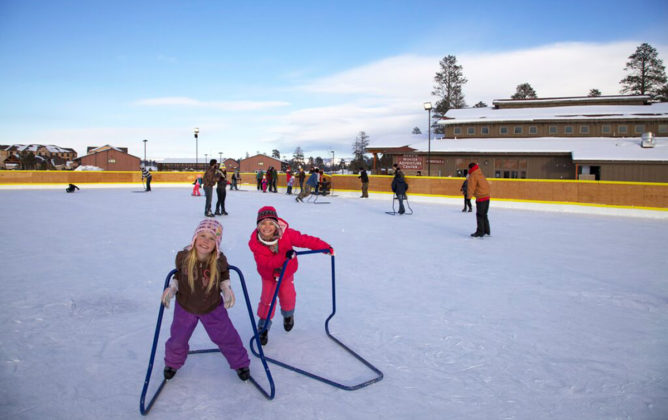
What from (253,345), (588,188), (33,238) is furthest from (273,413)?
(588,188)

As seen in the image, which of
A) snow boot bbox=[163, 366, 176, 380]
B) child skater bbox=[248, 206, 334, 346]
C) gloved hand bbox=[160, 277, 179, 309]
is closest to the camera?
gloved hand bbox=[160, 277, 179, 309]

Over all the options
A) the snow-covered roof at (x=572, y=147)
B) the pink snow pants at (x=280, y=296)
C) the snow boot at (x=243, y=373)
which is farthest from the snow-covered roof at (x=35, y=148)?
the snow boot at (x=243, y=373)

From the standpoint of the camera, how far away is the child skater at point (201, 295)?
8.06ft

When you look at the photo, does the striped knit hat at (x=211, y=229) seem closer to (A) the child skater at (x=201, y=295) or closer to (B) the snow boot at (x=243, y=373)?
(A) the child skater at (x=201, y=295)

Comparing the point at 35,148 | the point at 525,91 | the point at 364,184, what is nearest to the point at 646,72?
the point at 525,91

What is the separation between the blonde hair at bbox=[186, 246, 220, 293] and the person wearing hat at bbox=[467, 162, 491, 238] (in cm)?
700

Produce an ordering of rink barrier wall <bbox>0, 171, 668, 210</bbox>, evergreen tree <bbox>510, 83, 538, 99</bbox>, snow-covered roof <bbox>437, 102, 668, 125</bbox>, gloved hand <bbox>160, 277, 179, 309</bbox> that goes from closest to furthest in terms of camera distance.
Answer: gloved hand <bbox>160, 277, 179, 309</bbox>, rink barrier wall <bbox>0, 171, 668, 210</bbox>, snow-covered roof <bbox>437, 102, 668, 125</bbox>, evergreen tree <bbox>510, 83, 538, 99</bbox>

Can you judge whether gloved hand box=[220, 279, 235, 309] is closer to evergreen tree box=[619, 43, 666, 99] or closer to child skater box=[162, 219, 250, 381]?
child skater box=[162, 219, 250, 381]

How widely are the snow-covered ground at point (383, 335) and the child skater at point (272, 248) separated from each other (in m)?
0.37

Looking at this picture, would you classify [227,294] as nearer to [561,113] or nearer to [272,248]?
[272,248]

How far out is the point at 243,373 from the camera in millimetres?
2654

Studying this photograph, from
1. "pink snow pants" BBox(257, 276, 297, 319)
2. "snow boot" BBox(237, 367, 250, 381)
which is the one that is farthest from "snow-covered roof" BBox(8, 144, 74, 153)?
"snow boot" BBox(237, 367, 250, 381)

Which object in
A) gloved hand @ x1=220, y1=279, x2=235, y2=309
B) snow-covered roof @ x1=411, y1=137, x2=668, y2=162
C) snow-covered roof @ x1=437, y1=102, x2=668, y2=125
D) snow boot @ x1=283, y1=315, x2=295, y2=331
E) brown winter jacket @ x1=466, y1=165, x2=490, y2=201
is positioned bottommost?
snow boot @ x1=283, y1=315, x2=295, y2=331

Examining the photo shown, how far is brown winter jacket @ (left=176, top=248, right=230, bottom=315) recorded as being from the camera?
247 cm
